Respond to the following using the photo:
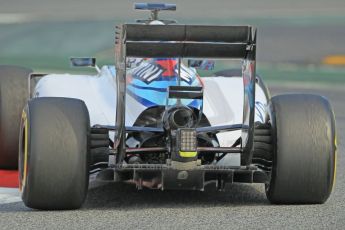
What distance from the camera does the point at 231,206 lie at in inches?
308

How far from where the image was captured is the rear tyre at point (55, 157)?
7281 millimetres

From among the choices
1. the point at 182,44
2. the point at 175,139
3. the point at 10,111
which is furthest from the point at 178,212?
the point at 10,111

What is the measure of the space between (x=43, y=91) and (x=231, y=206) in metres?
2.17

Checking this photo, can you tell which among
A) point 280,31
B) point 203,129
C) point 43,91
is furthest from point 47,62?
point 203,129

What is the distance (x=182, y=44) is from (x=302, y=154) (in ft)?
3.58

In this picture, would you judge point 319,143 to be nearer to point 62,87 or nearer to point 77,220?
point 77,220

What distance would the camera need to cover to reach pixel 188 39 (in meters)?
7.33

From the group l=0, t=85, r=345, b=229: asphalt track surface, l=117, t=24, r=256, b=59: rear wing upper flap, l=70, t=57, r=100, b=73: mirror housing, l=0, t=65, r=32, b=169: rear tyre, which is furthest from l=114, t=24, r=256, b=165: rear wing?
l=70, t=57, r=100, b=73: mirror housing

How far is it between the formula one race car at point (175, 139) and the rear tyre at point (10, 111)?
1.26m

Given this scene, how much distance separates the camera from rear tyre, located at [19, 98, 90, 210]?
7281 mm

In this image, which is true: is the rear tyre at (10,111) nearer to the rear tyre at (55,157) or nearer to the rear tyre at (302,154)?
the rear tyre at (55,157)

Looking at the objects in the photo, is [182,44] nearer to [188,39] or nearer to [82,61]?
[188,39]

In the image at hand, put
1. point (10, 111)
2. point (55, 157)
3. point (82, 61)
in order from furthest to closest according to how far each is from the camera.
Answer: point (82, 61)
point (10, 111)
point (55, 157)

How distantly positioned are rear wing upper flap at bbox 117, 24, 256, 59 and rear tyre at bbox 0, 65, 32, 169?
7.65 feet
